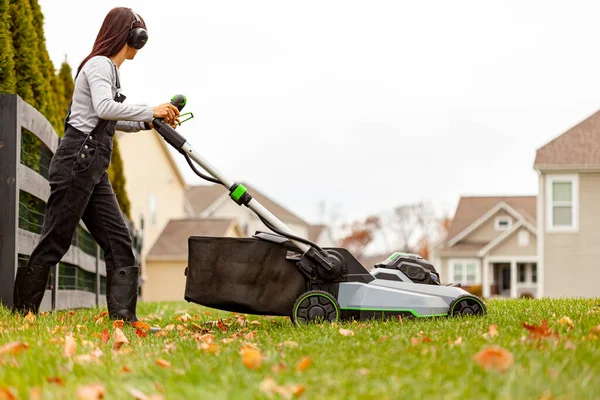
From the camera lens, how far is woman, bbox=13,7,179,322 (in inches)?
198

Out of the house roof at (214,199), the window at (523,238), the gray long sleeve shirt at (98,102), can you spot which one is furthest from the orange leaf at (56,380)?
the house roof at (214,199)

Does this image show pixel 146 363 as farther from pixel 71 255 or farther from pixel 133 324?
pixel 71 255

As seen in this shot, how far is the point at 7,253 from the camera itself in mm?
5805

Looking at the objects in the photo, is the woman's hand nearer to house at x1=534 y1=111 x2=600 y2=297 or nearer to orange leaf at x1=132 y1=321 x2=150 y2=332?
orange leaf at x1=132 y1=321 x2=150 y2=332

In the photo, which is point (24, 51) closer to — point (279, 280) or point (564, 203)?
point (279, 280)

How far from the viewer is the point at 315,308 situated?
4941 millimetres

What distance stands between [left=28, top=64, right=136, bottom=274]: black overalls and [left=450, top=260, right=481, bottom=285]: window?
104 feet

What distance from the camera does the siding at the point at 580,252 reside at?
65.6ft

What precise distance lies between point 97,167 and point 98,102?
0.44m

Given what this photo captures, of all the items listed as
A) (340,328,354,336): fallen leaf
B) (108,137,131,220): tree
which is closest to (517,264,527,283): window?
(108,137,131,220): tree

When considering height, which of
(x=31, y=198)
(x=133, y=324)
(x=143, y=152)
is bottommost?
(x=133, y=324)

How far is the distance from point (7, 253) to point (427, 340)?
3384 millimetres

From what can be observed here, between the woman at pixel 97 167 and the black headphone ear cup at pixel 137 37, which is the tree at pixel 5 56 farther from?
the black headphone ear cup at pixel 137 37

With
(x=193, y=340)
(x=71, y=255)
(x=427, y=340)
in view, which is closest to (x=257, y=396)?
(x=427, y=340)
